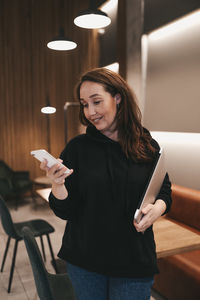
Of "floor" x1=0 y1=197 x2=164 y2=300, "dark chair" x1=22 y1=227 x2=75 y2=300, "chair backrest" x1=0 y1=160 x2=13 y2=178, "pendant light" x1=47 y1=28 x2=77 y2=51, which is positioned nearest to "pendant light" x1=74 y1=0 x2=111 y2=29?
"pendant light" x1=47 y1=28 x2=77 y2=51

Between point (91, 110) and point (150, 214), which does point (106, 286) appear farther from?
point (91, 110)

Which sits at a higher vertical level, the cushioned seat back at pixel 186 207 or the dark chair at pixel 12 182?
the cushioned seat back at pixel 186 207

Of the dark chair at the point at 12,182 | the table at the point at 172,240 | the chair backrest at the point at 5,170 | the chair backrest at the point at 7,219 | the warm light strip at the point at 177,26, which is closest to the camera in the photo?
the table at the point at 172,240

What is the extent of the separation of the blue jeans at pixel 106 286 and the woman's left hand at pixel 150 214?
211 mm

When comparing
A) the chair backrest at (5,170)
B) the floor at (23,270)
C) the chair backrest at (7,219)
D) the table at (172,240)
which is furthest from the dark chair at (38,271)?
the chair backrest at (5,170)

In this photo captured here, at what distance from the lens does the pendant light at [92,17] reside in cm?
274

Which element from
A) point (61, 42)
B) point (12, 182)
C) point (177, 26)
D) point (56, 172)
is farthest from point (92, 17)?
point (12, 182)

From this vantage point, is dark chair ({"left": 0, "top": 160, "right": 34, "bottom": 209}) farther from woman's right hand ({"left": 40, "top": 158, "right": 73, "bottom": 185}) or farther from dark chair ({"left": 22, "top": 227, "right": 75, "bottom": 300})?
woman's right hand ({"left": 40, "top": 158, "right": 73, "bottom": 185})

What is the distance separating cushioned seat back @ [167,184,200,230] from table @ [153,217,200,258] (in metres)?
0.72

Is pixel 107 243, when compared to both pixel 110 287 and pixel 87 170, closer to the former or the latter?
pixel 110 287

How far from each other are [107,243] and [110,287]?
17cm

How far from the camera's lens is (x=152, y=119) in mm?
3977

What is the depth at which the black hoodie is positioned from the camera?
1041mm

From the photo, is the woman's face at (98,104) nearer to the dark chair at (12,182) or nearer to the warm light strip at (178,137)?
the warm light strip at (178,137)
